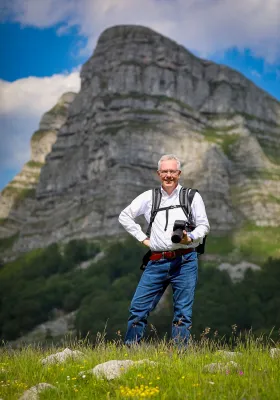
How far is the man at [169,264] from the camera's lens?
10914 millimetres

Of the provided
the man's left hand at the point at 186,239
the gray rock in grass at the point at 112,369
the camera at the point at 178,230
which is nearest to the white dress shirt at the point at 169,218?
the man's left hand at the point at 186,239

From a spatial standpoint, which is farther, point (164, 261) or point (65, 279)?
point (65, 279)

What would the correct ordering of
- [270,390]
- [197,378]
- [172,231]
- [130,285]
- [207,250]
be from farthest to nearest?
[207,250], [130,285], [172,231], [197,378], [270,390]

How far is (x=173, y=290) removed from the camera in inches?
436

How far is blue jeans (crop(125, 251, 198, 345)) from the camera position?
11008mm

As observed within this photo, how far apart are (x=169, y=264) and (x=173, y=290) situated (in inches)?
20.9

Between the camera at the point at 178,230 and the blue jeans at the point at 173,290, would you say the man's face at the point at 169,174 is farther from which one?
the blue jeans at the point at 173,290

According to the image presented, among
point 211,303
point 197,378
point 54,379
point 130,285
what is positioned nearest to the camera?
point 197,378

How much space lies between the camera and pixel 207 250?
615 ft

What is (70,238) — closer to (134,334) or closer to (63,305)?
(63,305)

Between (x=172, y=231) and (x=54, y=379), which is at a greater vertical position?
(x=172, y=231)

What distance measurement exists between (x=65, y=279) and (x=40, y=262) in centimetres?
1414

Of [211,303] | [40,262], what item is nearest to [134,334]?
[211,303]

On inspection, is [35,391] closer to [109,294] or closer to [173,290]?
[173,290]
